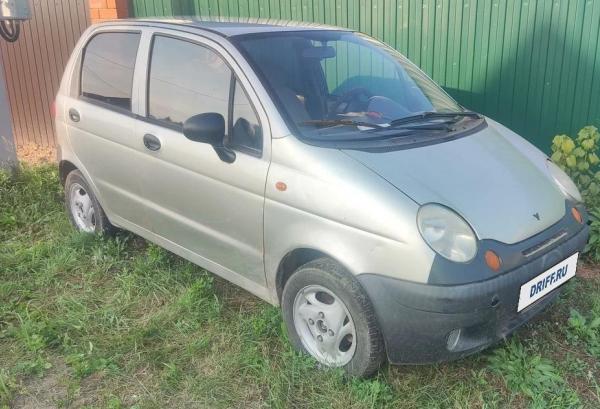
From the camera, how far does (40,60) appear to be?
24.7 ft

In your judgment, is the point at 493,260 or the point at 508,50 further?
the point at 508,50

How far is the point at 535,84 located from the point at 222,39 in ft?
9.84

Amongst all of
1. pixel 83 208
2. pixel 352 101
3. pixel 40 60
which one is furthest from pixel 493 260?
pixel 40 60

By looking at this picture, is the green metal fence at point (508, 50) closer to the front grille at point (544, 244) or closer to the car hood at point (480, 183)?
the car hood at point (480, 183)

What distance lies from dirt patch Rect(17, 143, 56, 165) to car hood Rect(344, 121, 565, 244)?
584cm

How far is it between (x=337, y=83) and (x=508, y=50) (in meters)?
2.24

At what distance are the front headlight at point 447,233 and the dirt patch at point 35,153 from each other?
20.0ft

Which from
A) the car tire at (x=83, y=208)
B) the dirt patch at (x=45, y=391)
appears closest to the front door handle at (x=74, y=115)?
the car tire at (x=83, y=208)

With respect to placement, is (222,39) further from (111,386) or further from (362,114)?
(111,386)

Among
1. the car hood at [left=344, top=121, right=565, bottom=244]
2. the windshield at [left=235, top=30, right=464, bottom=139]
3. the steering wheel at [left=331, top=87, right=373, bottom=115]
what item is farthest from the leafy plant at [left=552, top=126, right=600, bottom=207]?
the steering wheel at [left=331, top=87, right=373, bottom=115]

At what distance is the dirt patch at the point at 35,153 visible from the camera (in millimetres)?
7512

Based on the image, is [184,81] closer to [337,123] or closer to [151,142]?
[151,142]

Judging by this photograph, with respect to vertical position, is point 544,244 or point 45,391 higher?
point 544,244

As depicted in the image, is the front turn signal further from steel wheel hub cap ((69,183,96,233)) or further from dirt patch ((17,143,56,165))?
dirt patch ((17,143,56,165))
